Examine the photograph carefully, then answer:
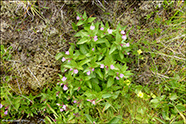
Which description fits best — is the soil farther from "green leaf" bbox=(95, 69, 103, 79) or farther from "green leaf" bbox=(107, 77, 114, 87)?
"green leaf" bbox=(107, 77, 114, 87)

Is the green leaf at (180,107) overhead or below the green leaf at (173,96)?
below

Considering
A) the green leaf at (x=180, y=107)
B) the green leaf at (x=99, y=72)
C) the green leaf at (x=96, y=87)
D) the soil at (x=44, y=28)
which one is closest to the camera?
the green leaf at (x=99, y=72)

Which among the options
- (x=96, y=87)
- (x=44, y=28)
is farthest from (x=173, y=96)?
(x=44, y=28)

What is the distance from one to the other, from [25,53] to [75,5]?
5.82 ft

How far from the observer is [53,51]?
317 centimetres

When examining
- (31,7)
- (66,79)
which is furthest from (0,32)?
(66,79)

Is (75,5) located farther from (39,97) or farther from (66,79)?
(39,97)

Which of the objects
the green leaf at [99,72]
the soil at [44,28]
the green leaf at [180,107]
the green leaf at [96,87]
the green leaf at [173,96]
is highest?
the soil at [44,28]

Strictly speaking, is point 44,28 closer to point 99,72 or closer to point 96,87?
point 99,72

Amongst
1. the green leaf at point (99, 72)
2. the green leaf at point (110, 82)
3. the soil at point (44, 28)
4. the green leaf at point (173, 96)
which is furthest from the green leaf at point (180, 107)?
the green leaf at point (99, 72)

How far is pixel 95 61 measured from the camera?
2.70 meters

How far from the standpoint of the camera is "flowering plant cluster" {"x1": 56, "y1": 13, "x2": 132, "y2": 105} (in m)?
2.54

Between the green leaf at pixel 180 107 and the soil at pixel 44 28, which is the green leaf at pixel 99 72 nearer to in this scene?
the soil at pixel 44 28

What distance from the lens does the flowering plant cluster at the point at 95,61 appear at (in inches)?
100.0
